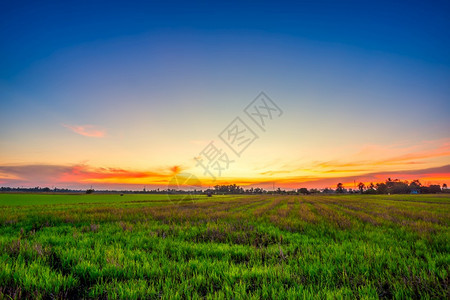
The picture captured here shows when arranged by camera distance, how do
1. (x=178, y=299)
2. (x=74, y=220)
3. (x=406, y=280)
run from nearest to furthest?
(x=178, y=299) → (x=406, y=280) → (x=74, y=220)

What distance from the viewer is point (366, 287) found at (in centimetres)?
325

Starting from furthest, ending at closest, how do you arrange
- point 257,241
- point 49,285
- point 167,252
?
point 257,241 → point 167,252 → point 49,285

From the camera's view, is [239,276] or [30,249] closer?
[239,276]

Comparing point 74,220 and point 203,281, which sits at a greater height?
point 203,281

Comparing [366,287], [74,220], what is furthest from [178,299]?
[74,220]

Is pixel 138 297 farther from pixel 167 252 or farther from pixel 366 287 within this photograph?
pixel 366 287

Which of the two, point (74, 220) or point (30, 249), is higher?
point (30, 249)

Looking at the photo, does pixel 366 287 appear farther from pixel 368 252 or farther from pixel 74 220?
pixel 74 220

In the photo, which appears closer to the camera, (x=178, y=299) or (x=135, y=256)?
(x=178, y=299)

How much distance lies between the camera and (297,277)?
359cm

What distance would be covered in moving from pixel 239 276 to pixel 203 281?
2.11 feet

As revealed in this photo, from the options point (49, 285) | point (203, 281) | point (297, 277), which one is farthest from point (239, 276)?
point (49, 285)

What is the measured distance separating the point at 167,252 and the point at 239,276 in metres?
2.47

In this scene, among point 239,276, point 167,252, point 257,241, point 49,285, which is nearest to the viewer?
point 49,285
